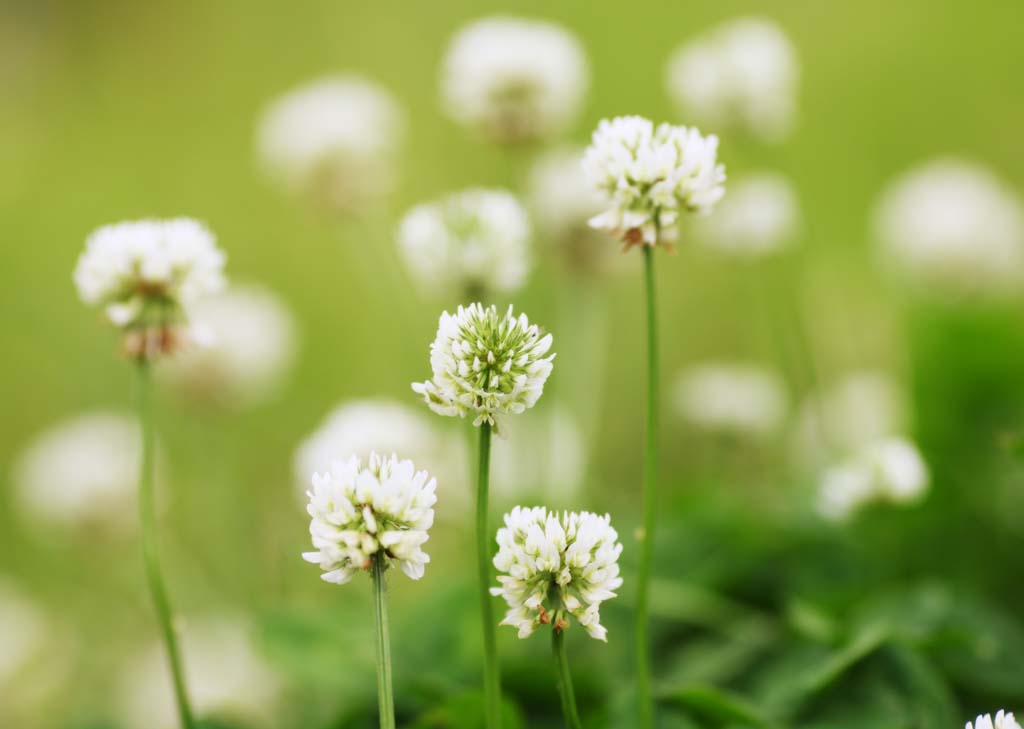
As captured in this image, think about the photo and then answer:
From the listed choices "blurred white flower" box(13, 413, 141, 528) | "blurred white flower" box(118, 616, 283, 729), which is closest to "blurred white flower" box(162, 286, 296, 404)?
→ "blurred white flower" box(13, 413, 141, 528)

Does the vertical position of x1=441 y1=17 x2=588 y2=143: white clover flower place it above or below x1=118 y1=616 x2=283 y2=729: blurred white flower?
above

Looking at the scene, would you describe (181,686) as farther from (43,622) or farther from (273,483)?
(273,483)

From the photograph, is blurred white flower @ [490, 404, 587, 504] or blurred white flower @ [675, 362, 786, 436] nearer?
blurred white flower @ [490, 404, 587, 504]

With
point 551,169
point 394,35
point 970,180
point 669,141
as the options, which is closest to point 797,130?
point 970,180

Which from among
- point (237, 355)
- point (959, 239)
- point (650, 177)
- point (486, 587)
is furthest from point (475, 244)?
point (959, 239)

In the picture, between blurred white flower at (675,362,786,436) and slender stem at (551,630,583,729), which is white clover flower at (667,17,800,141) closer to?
blurred white flower at (675,362,786,436)

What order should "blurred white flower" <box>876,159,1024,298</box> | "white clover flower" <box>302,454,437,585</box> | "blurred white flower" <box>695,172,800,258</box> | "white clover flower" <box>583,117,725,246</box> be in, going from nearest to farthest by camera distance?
1. "white clover flower" <box>302,454,437,585</box>
2. "white clover flower" <box>583,117,725,246</box>
3. "blurred white flower" <box>695,172,800,258</box>
4. "blurred white flower" <box>876,159,1024,298</box>

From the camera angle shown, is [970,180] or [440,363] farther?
[970,180]

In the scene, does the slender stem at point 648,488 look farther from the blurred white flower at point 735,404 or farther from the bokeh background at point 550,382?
the blurred white flower at point 735,404
